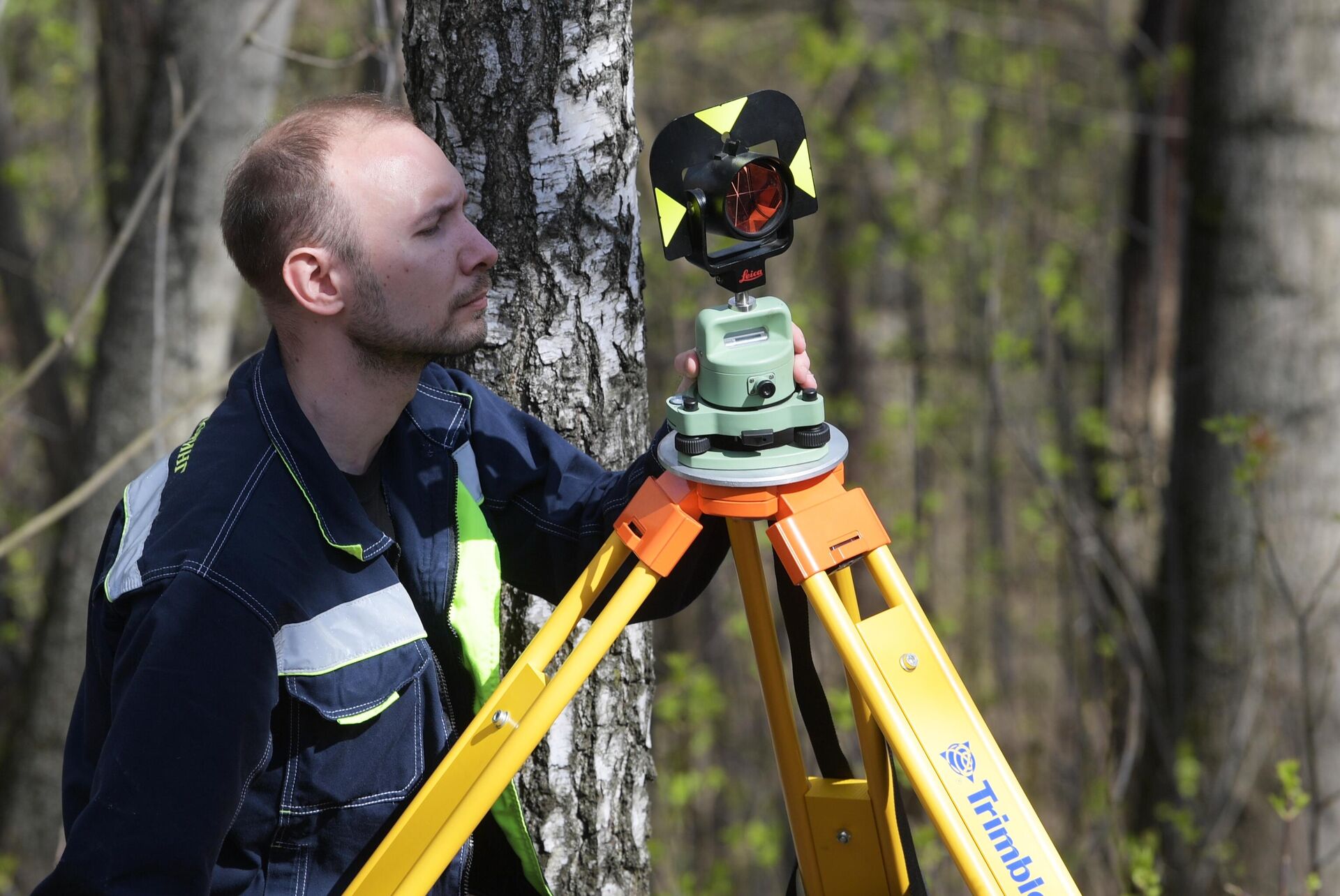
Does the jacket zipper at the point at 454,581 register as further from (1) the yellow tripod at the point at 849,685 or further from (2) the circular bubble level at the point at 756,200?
(2) the circular bubble level at the point at 756,200

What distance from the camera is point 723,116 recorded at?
63.1 inches

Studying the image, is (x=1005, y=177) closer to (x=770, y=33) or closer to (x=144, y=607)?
(x=770, y=33)

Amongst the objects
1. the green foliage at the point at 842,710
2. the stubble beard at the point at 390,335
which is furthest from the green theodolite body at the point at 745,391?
the green foliage at the point at 842,710

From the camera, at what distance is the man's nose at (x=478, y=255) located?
1.81 metres

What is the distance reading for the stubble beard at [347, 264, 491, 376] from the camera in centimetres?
177

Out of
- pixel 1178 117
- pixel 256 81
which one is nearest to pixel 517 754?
pixel 256 81

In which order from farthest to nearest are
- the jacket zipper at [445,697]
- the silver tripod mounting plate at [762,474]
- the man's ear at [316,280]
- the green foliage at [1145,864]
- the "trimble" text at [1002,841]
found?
the green foliage at [1145,864] → the jacket zipper at [445,697] → the man's ear at [316,280] → the silver tripod mounting plate at [762,474] → the "trimble" text at [1002,841]

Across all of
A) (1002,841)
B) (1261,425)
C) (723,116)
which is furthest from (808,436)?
(1261,425)

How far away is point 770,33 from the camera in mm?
8969

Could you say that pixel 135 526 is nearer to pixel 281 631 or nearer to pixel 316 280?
pixel 281 631

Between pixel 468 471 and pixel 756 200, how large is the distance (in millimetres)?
670

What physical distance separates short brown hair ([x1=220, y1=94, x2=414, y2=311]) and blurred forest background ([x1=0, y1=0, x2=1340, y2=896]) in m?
0.42

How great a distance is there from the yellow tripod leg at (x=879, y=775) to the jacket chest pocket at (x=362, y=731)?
611 mm

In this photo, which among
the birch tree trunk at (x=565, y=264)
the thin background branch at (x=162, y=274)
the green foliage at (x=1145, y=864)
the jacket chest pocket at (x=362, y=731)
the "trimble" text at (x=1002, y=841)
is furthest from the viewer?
the thin background branch at (x=162, y=274)
